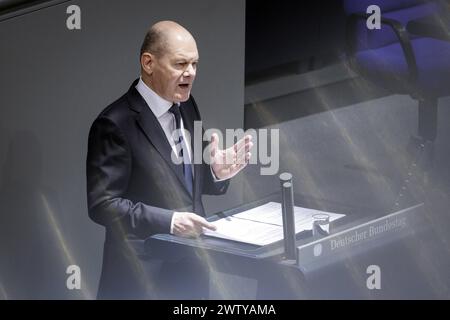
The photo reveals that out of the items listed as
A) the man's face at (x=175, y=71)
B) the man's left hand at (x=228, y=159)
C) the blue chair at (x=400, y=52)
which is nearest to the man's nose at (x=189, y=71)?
the man's face at (x=175, y=71)

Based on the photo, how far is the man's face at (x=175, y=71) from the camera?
432 cm

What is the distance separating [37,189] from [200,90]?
731mm

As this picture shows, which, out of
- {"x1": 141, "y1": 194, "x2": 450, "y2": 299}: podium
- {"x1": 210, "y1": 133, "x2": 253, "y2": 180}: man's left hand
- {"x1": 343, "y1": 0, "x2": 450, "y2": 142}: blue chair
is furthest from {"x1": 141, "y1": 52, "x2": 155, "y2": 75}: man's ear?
{"x1": 343, "y1": 0, "x2": 450, "y2": 142}: blue chair

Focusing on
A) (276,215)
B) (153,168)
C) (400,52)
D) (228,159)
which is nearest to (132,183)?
(153,168)

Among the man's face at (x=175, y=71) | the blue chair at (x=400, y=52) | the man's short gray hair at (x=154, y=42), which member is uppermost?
the blue chair at (x=400, y=52)

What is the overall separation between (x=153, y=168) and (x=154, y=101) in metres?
0.24

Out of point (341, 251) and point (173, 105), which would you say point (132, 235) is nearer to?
point (173, 105)

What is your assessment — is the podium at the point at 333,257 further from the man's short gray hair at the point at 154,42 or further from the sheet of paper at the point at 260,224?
the man's short gray hair at the point at 154,42

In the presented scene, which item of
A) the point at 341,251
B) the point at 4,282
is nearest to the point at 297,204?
the point at 341,251

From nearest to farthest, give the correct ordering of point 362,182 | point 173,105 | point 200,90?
1. point 173,105
2. point 200,90
3. point 362,182

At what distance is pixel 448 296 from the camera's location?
4734 millimetres

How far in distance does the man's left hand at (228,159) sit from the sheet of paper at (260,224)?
0.22 m

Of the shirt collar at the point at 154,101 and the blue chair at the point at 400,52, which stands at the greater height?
the blue chair at the point at 400,52

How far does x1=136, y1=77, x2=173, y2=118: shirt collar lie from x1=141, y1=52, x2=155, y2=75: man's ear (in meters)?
0.05
